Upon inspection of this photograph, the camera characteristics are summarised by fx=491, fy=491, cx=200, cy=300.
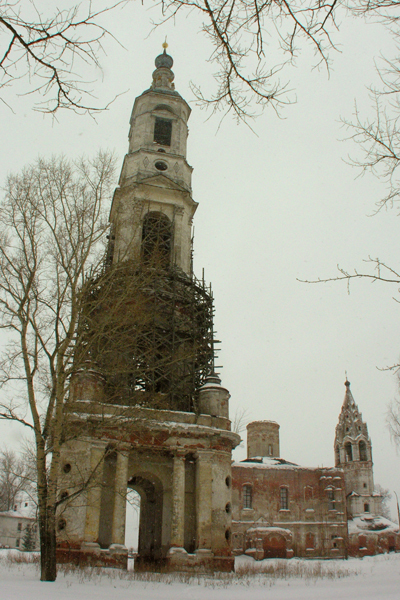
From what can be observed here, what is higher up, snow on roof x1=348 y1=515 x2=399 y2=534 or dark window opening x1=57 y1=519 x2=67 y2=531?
dark window opening x1=57 y1=519 x2=67 y2=531

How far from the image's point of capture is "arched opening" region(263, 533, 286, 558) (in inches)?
1404

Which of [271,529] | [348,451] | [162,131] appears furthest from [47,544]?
[348,451]

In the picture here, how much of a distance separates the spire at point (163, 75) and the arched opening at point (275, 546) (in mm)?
32041

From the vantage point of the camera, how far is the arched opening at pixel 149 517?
2042 cm

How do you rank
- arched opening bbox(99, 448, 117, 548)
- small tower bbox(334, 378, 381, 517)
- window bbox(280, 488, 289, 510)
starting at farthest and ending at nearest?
small tower bbox(334, 378, 381, 517)
window bbox(280, 488, 289, 510)
arched opening bbox(99, 448, 117, 548)

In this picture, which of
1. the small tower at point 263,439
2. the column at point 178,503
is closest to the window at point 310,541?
the small tower at point 263,439

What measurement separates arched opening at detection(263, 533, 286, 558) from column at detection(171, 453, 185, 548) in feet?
67.6

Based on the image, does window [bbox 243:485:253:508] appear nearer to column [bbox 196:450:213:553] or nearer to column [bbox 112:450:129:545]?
column [bbox 196:450:213:553]


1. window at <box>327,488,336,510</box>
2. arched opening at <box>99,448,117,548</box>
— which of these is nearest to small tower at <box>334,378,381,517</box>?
window at <box>327,488,336,510</box>

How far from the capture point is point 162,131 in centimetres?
2872

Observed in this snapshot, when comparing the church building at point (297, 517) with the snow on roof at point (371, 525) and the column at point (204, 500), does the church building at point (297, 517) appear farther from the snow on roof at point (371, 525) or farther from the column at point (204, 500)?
the column at point (204, 500)

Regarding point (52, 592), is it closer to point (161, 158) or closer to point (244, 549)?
point (161, 158)

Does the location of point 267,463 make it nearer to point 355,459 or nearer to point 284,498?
point 284,498

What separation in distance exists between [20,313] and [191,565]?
1132 centimetres
